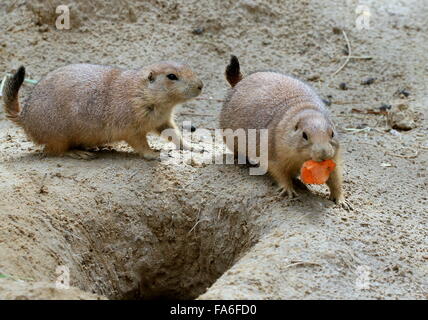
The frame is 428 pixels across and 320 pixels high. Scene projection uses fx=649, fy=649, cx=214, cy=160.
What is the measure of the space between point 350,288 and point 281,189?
1469 mm

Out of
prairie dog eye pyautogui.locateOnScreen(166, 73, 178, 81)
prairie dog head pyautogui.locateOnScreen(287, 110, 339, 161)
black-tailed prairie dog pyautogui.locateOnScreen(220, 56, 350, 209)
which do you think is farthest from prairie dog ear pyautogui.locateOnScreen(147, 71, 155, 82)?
prairie dog head pyautogui.locateOnScreen(287, 110, 339, 161)

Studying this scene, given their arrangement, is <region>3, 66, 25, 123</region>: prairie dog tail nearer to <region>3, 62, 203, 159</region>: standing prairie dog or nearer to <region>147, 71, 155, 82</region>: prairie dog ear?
<region>3, 62, 203, 159</region>: standing prairie dog

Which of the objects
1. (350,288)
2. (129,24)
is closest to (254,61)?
(129,24)

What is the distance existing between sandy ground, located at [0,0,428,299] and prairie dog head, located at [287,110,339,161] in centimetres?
50

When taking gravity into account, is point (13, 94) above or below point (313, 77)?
above

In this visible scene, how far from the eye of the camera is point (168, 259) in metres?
6.48

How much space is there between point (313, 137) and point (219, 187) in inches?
47.0

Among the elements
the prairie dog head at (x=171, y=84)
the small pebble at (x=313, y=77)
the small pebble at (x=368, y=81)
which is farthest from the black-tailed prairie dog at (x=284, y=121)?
the small pebble at (x=368, y=81)

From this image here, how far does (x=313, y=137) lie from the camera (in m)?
5.35

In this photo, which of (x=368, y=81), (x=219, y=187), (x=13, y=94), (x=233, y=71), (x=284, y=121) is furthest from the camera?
(x=368, y=81)

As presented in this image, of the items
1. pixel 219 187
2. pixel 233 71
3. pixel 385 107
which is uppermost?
pixel 233 71

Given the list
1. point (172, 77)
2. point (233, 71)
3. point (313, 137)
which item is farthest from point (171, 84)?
point (313, 137)

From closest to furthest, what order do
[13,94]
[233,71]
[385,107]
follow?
[13,94] < [233,71] < [385,107]

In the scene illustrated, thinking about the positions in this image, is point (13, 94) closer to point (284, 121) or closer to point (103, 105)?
point (103, 105)
